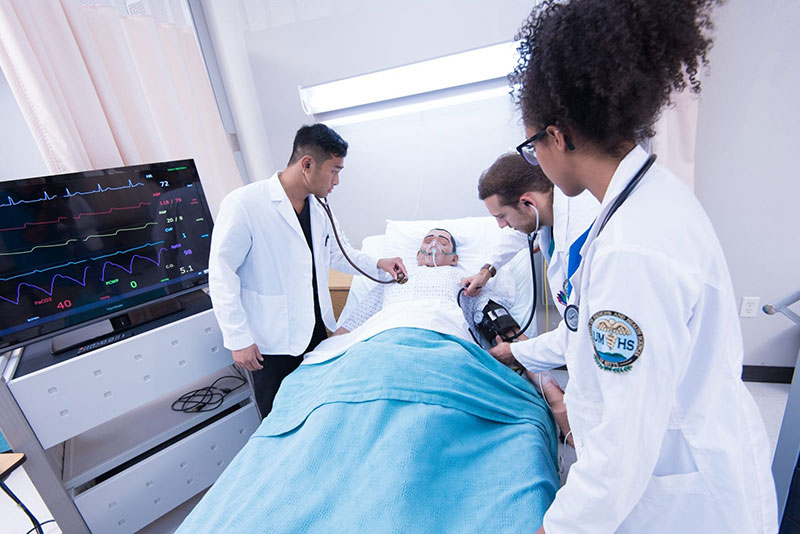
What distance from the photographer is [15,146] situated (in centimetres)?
165

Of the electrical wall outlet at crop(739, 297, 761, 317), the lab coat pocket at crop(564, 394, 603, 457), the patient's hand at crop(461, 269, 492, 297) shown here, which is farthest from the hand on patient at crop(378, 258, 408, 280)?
the electrical wall outlet at crop(739, 297, 761, 317)

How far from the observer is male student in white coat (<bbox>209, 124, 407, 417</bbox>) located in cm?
138

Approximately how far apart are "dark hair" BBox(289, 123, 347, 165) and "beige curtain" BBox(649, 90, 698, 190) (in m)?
1.35

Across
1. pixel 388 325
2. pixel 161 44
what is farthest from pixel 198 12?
pixel 388 325

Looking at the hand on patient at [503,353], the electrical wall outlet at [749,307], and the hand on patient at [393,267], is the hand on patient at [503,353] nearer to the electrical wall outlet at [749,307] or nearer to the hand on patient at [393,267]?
the hand on patient at [393,267]

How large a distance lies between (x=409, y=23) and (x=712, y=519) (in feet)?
7.26

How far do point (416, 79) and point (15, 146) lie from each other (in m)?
1.90

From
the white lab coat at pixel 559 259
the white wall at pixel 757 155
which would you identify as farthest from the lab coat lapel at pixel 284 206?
the white wall at pixel 757 155

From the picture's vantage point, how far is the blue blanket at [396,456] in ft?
2.56

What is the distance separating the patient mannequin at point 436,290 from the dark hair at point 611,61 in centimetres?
108

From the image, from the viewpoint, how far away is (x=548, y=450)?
1.03m

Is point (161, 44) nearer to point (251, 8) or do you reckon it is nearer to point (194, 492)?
point (251, 8)

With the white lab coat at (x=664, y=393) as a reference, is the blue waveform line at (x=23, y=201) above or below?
above

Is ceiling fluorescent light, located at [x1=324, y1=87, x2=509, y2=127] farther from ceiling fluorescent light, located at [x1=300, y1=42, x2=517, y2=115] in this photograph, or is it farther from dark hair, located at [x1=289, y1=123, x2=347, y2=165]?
dark hair, located at [x1=289, y1=123, x2=347, y2=165]
